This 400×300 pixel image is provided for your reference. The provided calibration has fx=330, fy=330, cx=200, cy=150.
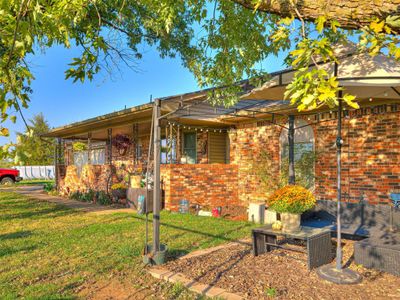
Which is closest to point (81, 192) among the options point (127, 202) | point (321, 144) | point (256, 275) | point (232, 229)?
point (127, 202)

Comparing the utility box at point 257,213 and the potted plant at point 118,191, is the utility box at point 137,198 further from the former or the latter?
the utility box at point 257,213

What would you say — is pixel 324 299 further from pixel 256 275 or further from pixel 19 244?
pixel 19 244

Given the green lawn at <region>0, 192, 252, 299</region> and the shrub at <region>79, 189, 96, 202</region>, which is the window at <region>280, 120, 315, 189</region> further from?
the shrub at <region>79, 189, 96, 202</region>

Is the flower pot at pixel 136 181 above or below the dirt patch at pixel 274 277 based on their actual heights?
above

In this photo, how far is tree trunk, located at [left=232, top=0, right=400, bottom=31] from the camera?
2348 millimetres

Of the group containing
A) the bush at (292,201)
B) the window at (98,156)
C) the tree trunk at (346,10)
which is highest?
the tree trunk at (346,10)

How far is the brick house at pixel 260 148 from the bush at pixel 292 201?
1711mm

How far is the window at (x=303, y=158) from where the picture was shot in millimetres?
9250

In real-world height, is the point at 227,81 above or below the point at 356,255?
above

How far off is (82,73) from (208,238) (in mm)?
4669

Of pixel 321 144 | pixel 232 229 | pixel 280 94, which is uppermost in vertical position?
pixel 280 94

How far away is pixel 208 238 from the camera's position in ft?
21.3

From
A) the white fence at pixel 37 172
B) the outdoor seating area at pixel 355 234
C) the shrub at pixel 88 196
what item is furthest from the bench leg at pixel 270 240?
the white fence at pixel 37 172

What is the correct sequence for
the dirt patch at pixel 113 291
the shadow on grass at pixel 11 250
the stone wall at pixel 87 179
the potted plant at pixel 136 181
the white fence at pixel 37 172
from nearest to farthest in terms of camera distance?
the dirt patch at pixel 113 291 → the shadow on grass at pixel 11 250 → the potted plant at pixel 136 181 → the stone wall at pixel 87 179 → the white fence at pixel 37 172
